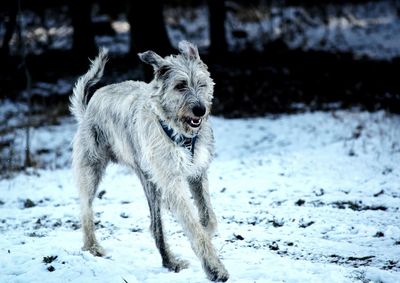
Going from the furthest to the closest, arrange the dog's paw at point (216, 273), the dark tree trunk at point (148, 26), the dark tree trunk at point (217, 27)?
the dark tree trunk at point (217, 27) → the dark tree trunk at point (148, 26) → the dog's paw at point (216, 273)

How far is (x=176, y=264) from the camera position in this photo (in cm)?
561

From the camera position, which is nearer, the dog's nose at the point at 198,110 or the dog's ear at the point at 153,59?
the dog's nose at the point at 198,110

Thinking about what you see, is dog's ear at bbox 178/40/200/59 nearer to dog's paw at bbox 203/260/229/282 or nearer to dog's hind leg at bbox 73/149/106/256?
dog's hind leg at bbox 73/149/106/256

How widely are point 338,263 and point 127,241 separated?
8.09ft

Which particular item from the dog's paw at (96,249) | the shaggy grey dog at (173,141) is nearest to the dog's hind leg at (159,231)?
the shaggy grey dog at (173,141)

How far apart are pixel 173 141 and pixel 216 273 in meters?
1.32

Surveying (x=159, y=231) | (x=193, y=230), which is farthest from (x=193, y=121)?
(x=159, y=231)

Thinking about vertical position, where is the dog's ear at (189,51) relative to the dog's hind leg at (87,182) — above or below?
above

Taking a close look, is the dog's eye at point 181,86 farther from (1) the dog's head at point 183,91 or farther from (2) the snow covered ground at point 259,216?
(2) the snow covered ground at point 259,216

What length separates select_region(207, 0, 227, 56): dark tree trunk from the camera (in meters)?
21.4

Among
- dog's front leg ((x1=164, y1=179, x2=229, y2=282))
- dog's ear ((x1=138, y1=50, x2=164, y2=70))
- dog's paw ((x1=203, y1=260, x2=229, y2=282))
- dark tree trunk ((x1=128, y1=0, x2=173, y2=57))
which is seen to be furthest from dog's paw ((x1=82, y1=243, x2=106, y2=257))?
dark tree trunk ((x1=128, y1=0, x2=173, y2=57))

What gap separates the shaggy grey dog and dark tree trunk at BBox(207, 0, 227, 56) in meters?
15.6

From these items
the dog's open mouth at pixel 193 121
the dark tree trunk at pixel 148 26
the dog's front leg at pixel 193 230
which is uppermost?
the dark tree trunk at pixel 148 26

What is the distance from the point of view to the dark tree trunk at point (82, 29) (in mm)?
21391
